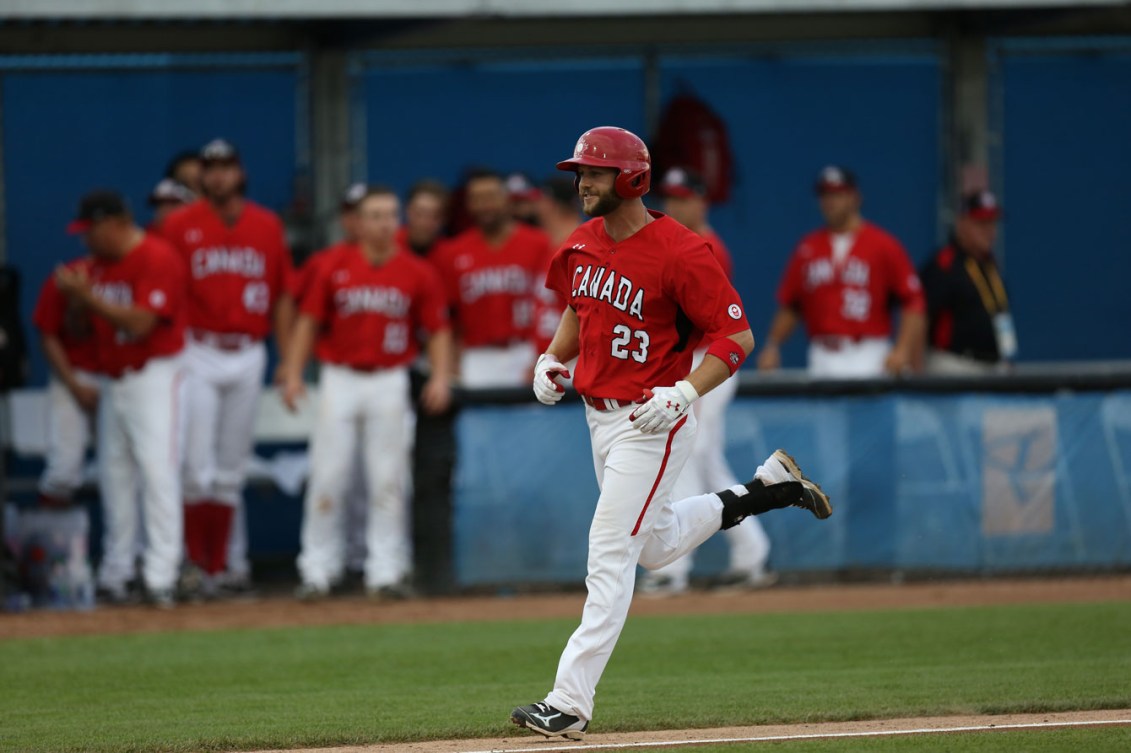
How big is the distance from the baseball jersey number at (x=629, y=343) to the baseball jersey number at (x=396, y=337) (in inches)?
169

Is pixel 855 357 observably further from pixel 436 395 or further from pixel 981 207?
pixel 436 395

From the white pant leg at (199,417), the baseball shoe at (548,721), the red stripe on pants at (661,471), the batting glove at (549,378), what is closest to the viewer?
the baseball shoe at (548,721)

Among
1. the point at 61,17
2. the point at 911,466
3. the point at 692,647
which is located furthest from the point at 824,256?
the point at 61,17

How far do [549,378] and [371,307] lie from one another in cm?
400

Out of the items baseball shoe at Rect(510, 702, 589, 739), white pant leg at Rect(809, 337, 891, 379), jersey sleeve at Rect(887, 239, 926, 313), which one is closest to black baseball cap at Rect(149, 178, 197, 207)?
white pant leg at Rect(809, 337, 891, 379)

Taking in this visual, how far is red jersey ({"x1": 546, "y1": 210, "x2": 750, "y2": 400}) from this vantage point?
568cm

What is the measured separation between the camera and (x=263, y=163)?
38.4 ft

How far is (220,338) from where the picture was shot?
10.2 m

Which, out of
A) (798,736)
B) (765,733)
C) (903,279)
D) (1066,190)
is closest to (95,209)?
(903,279)

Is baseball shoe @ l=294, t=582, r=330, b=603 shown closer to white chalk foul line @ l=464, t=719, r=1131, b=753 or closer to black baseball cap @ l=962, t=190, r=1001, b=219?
black baseball cap @ l=962, t=190, r=1001, b=219

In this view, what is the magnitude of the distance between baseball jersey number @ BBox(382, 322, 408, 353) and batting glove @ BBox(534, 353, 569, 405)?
398cm

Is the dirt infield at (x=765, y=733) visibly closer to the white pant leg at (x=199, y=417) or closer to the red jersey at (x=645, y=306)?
the red jersey at (x=645, y=306)

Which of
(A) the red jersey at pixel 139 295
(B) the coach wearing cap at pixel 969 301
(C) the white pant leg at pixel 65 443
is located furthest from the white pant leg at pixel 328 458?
(B) the coach wearing cap at pixel 969 301

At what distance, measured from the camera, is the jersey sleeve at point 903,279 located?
10570 millimetres
